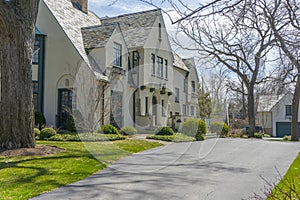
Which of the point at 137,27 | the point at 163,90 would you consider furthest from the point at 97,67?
the point at 163,90

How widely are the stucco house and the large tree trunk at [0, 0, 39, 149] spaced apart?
19.5ft

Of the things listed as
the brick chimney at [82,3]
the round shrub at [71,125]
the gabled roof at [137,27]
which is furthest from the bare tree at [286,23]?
the brick chimney at [82,3]

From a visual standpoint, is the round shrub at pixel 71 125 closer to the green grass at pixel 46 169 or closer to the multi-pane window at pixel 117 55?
the multi-pane window at pixel 117 55

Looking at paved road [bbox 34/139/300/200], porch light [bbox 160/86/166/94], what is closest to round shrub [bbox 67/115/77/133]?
paved road [bbox 34/139/300/200]

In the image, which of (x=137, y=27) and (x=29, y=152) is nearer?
(x=29, y=152)

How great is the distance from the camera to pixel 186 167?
819 centimetres

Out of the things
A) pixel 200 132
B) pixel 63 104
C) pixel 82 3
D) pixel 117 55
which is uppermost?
pixel 82 3

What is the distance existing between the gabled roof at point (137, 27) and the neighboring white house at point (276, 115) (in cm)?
2585

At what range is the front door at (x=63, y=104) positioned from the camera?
17156 millimetres

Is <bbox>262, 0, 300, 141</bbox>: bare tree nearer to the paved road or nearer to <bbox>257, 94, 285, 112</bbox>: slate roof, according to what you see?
the paved road

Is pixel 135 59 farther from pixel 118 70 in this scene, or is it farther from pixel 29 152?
pixel 29 152

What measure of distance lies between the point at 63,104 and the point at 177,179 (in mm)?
12222

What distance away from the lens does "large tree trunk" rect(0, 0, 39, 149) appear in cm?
914

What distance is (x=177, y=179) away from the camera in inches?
263
